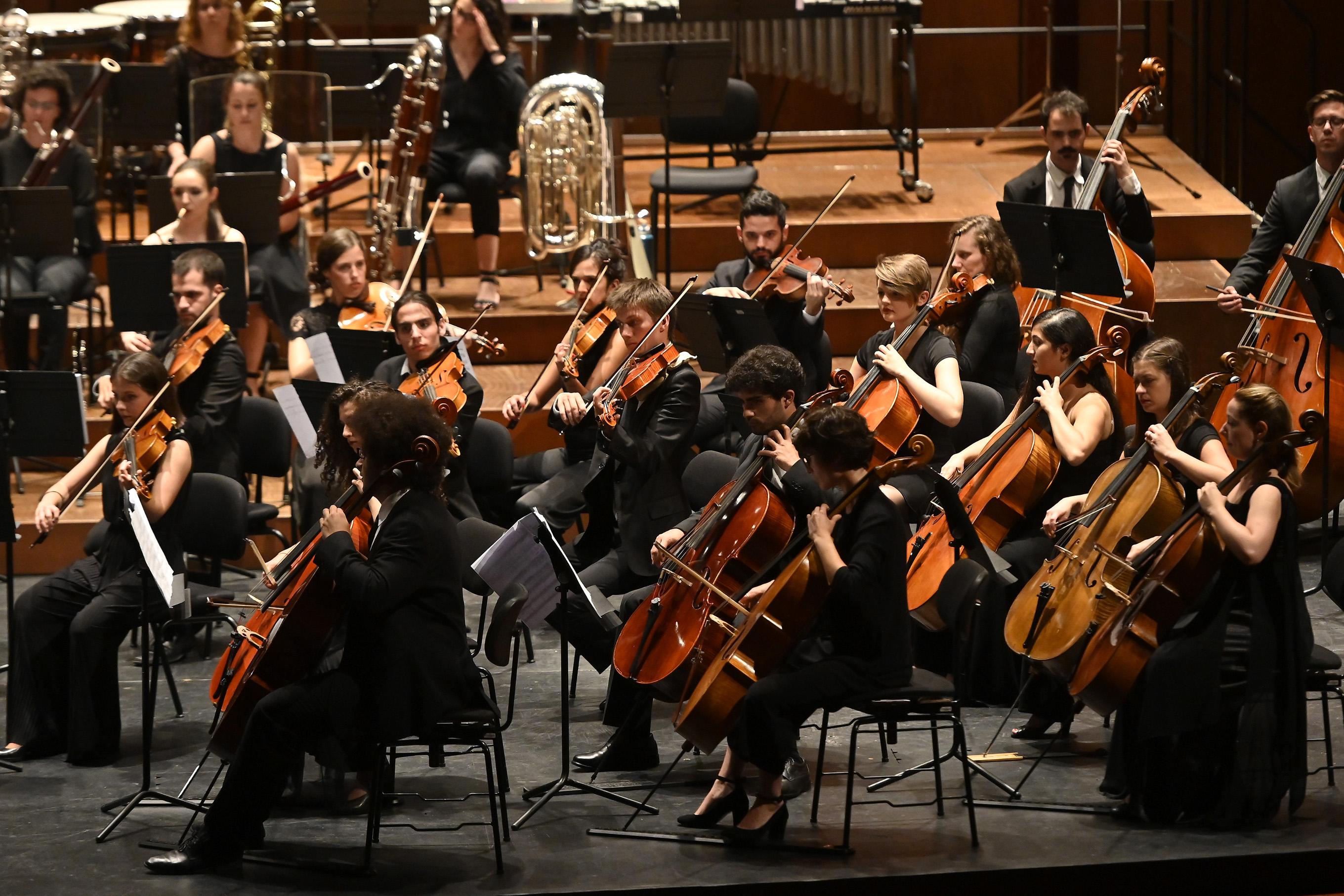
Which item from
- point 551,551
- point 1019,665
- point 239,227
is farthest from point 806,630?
point 239,227

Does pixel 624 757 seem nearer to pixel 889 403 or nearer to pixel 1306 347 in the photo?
pixel 889 403

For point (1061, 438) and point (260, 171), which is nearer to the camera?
point (1061, 438)

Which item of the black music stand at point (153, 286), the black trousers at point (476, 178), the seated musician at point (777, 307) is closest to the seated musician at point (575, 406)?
the seated musician at point (777, 307)

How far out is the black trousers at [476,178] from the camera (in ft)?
23.8

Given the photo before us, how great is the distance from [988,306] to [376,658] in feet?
8.00

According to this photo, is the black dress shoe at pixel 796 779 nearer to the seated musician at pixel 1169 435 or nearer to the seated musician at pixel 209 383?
the seated musician at pixel 1169 435

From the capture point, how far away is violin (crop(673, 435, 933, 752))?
3.93 m

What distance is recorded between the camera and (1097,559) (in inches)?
165

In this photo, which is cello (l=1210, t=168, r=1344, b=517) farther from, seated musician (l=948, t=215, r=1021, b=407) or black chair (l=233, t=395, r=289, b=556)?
black chair (l=233, t=395, r=289, b=556)

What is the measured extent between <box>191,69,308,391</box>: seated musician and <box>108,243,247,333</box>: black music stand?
2.28ft

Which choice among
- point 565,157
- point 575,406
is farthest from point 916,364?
point 565,157

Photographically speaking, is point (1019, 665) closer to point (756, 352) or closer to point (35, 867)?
point (756, 352)

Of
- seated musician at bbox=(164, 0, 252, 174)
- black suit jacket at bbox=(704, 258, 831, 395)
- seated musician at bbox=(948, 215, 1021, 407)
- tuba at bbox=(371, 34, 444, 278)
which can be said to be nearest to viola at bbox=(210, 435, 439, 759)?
black suit jacket at bbox=(704, 258, 831, 395)

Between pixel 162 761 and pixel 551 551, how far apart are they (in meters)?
1.40
